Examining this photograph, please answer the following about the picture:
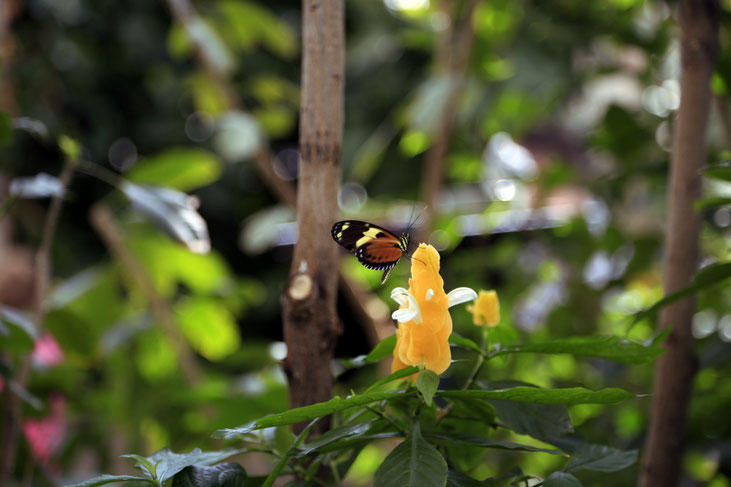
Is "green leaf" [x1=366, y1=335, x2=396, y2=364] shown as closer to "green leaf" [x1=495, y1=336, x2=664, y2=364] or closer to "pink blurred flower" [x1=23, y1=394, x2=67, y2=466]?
"green leaf" [x1=495, y1=336, x2=664, y2=364]

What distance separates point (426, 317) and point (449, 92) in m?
0.59

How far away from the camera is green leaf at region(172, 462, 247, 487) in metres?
0.32

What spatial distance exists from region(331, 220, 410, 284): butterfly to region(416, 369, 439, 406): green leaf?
0.08 meters

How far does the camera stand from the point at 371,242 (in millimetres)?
375

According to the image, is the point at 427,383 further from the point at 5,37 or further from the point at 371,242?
the point at 5,37

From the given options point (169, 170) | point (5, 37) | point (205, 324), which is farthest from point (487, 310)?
point (5, 37)

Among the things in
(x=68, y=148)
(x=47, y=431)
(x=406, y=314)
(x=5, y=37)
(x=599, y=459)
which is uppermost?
(x=5, y=37)

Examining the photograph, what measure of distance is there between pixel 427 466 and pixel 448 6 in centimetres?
80

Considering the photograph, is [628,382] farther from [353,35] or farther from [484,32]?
[353,35]

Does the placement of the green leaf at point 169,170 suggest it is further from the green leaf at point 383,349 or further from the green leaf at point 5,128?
the green leaf at point 383,349

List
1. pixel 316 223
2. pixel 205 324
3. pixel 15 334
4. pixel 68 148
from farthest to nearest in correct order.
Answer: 1. pixel 205 324
2. pixel 68 148
3. pixel 15 334
4. pixel 316 223

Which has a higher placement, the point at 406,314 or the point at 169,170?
the point at 169,170

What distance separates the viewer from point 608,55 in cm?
110

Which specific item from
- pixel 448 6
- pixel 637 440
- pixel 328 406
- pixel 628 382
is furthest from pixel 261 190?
pixel 328 406
